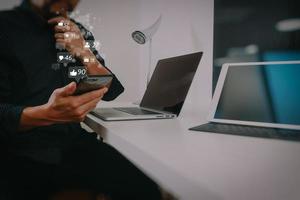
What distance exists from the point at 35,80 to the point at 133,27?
71 centimetres

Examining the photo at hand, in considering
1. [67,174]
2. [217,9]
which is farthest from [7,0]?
[217,9]

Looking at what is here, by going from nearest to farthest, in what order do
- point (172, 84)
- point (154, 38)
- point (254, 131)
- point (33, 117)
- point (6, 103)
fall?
point (254, 131), point (33, 117), point (6, 103), point (172, 84), point (154, 38)

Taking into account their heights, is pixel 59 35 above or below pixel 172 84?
above

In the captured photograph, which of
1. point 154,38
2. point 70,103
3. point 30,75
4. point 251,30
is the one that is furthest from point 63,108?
point 154,38

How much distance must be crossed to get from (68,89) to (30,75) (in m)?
0.36

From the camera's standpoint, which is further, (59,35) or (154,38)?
(154,38)

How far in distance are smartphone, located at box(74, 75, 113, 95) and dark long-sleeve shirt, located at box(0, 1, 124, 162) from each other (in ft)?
0.98

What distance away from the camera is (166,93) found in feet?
3.24

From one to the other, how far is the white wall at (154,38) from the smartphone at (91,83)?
0.66 m

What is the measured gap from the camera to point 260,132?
0.59m

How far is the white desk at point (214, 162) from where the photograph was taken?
11.9 inches

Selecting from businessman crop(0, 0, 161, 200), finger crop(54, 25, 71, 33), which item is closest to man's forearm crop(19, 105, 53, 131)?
businessman crop(0, 0, 161, 200)

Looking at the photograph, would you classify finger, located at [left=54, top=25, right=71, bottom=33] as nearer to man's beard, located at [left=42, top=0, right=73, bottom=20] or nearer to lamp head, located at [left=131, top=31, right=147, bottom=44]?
man's beard, located at [left=42, top=0, right=73, bottom=20]
